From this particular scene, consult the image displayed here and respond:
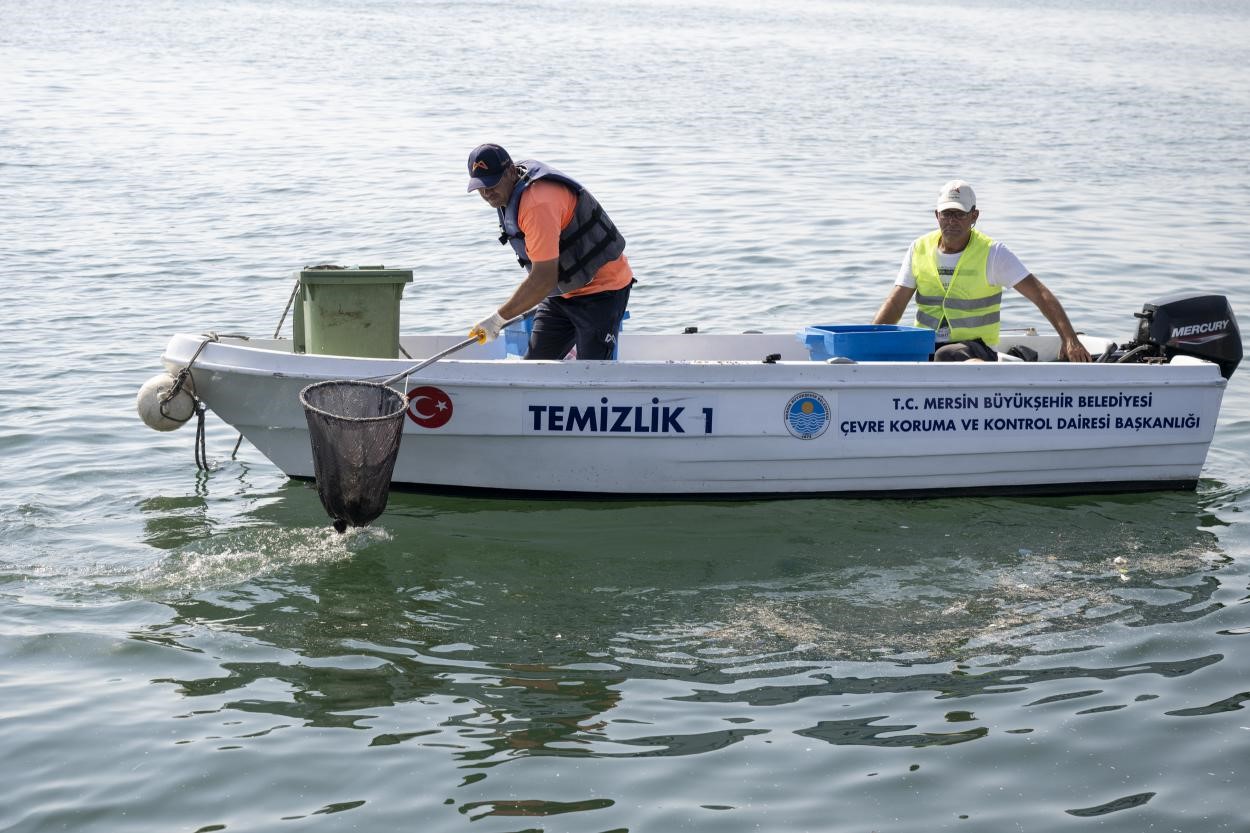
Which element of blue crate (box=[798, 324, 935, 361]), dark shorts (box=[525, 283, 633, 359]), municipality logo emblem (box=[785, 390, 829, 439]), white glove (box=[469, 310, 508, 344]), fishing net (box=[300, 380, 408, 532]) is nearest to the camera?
fishing net (box=[300, 380, 408, 532])

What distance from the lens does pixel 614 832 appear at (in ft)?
13.9

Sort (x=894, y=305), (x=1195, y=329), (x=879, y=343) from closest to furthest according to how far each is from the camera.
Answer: (x=879, y=343) < (x=1195, y=329) < (x=894, y=305)

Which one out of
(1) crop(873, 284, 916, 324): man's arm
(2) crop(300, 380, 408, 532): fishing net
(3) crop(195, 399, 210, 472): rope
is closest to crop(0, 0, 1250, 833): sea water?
(3) crop(195, 399, 210, 472): rope

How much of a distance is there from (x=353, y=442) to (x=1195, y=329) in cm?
451

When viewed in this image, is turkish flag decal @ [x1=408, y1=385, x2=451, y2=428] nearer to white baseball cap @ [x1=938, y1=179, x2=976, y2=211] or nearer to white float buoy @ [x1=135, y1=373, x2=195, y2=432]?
white float buoy @ [x1=135, y1=373, x2=195, y2=432]

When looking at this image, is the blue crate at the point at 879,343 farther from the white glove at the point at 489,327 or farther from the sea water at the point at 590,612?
the white glove at the point at 489,327

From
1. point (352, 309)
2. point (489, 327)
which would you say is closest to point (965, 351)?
point (489, 327)

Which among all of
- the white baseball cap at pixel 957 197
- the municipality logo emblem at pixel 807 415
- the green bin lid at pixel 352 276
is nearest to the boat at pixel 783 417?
the municipality logo emblem at pixel 807 415

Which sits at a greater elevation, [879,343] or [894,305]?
[894,305]

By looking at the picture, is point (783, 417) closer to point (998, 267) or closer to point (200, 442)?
point (998, 267)

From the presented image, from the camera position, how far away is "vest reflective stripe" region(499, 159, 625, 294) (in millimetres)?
6691

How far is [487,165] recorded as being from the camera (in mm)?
6355

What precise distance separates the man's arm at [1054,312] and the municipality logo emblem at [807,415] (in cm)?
128

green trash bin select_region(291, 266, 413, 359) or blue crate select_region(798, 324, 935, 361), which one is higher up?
green trash bin select_region(291, 266, 413, 359)
